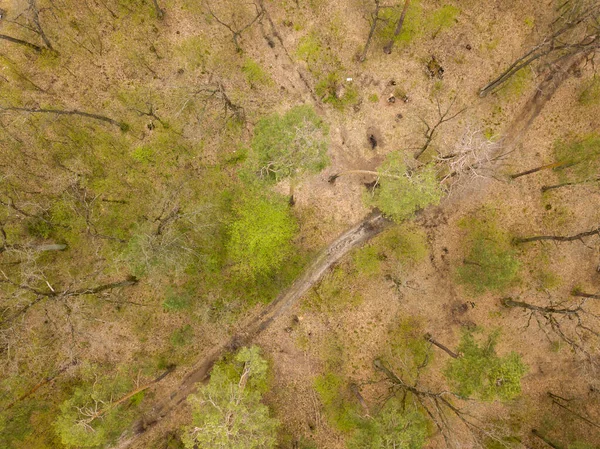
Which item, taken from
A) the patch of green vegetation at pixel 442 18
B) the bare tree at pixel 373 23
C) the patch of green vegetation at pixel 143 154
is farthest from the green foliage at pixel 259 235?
the patch of green vegetation at pixel 442 18

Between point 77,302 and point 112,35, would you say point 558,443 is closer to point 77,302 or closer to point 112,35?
point 77,302

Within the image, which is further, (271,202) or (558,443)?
(558,443)

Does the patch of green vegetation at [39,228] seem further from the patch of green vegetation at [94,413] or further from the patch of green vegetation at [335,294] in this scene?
the patch of green vegetation at [335,294]

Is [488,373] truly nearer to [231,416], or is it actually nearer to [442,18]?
[231,416]

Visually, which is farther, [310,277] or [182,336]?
[310,277]

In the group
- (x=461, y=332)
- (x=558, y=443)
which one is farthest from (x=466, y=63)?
(x=558, y=443)

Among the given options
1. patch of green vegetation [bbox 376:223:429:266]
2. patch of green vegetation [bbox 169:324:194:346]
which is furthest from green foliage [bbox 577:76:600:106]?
patch of green vegetation [bbox 169:324:194:346]

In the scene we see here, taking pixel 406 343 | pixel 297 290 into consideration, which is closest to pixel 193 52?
pixel 297 290
